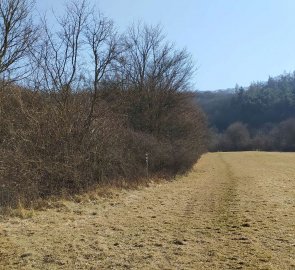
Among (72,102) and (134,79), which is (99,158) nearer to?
(72,102)

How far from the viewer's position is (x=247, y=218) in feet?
35.9

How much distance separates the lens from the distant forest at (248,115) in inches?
4904

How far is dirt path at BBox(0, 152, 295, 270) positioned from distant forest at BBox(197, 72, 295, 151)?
111m

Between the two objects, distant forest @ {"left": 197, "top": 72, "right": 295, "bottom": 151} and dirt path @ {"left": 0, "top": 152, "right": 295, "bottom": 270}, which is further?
distant forest @ {"left": 197, "top": 72, "right": 295, "bottom": 151}

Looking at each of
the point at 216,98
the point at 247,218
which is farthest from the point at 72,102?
the point at 216,98

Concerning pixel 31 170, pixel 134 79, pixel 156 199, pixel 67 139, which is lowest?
pixel 156 199

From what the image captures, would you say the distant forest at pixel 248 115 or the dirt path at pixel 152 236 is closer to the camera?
the dirt path at pixel 152 236

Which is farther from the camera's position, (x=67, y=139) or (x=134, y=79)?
(x=134, y=79)

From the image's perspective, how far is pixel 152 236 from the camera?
28.7 ft

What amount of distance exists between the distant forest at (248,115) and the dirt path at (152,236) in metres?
→ 111

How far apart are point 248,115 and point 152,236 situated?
151 meters

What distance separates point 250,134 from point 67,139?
124699 mm

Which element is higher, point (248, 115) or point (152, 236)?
point (248, 115)

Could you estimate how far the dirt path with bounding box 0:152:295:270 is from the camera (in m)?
6.86
